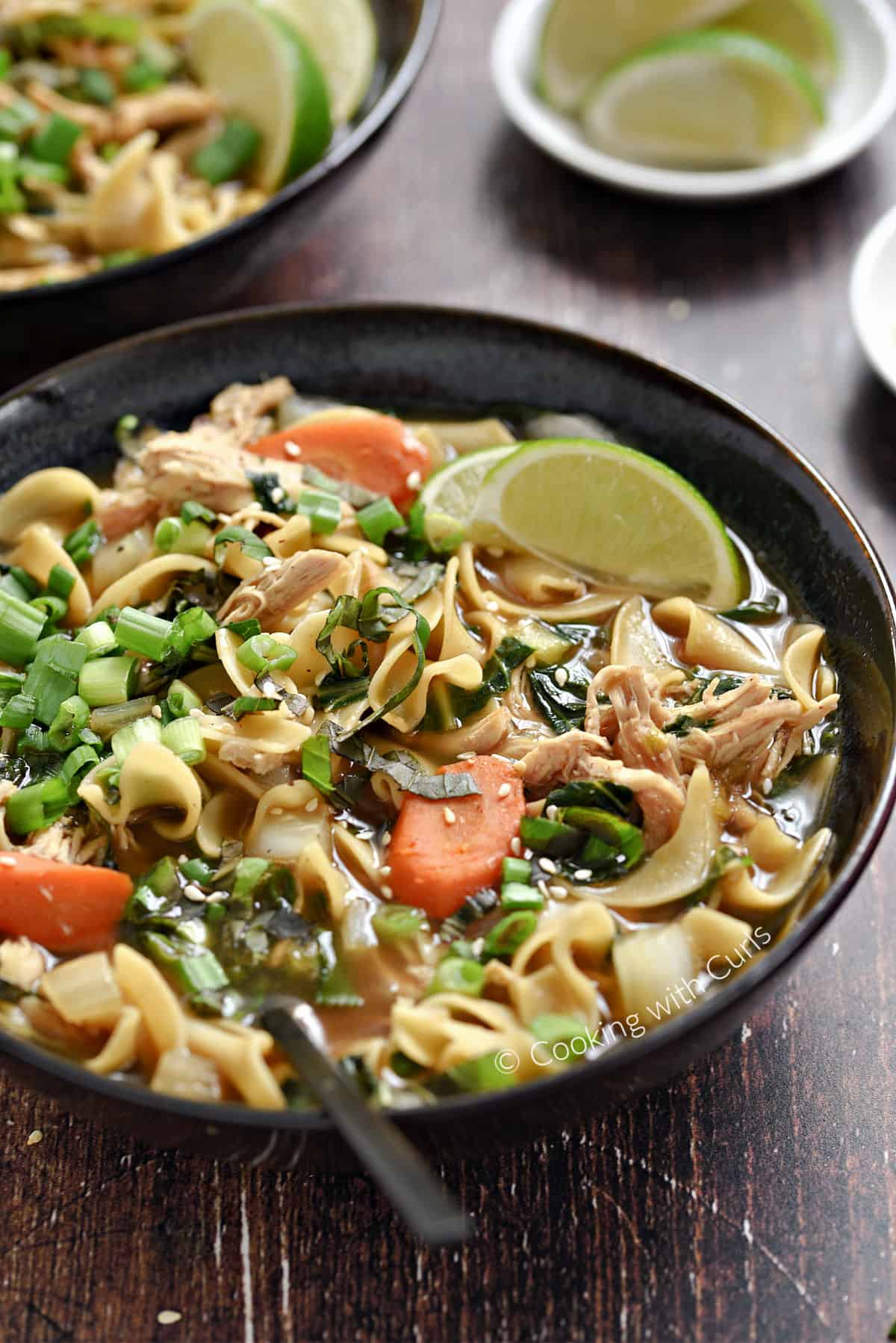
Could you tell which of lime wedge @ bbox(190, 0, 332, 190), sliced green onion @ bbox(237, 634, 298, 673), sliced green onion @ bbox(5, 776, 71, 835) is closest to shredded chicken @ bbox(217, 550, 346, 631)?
sliced green onion @ bbox(237, 634, 298, 673)

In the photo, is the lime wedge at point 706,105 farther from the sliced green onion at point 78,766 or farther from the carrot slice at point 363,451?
the sliced green onion at point 78,766

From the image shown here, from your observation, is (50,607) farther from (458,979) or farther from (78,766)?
(458,979)

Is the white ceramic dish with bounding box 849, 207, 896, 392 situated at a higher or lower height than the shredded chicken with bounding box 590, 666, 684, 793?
higher

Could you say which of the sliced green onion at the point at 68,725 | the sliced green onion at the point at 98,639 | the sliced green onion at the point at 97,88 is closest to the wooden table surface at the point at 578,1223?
the sliced green onion at the point at 68,725

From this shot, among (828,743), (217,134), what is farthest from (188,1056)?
(217,134)

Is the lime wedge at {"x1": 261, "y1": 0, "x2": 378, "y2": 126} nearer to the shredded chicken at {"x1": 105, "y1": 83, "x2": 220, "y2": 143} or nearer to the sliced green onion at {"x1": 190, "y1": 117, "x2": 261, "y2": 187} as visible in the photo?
the sliced green onion at {"x1": 190, "y1": 117, "x2": 261, "y2": 187}

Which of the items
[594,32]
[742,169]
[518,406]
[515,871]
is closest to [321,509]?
[518,406]
